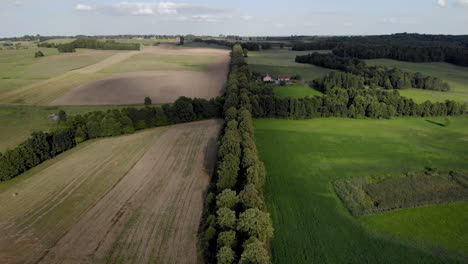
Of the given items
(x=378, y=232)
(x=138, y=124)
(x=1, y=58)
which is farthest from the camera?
(x=1, y=58)

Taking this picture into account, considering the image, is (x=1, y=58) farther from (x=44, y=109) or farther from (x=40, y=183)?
(x=40, y=183)

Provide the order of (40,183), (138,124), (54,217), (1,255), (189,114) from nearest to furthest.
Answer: (1,255) < (54,217) < (40,183) < (138,124) < (189,114)

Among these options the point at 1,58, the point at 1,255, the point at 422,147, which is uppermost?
the point at 1,58

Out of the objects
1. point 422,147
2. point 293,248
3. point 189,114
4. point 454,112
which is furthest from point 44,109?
point 454,112

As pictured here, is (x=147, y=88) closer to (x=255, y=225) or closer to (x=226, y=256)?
(x=255, y=225)

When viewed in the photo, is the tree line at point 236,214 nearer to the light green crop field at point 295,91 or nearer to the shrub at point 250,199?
the shrub at point 250,199

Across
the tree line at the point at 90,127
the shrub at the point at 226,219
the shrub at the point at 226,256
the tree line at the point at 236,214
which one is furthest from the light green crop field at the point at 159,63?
the shrub at the point at 226,256

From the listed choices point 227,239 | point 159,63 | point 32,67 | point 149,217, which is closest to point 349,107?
point 227,239

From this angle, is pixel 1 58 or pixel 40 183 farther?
pixel 1 58
